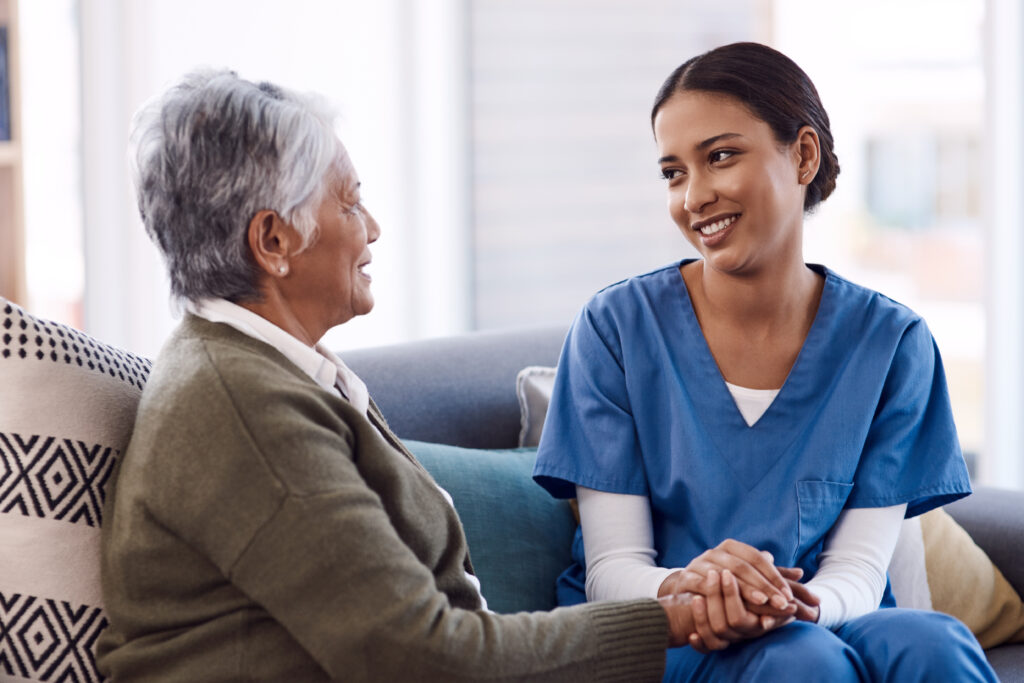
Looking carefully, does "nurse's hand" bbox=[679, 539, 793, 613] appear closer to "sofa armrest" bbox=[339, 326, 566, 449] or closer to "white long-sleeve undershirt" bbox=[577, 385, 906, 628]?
"white long-sleeve undershirt" bbox=[577, 385, 906, 628]

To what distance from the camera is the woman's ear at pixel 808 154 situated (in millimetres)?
1521

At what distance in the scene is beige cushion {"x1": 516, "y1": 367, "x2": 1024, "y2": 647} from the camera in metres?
1.76

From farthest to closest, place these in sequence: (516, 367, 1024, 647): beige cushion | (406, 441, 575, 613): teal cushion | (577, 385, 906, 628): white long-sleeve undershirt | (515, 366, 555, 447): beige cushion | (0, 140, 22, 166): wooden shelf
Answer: (0, 140, 22, 166): wooden shelf → (515, 366, 555, 447): beige cushion → (516, 367, 1024, 647): beige cushion → (406, 441, 575, 613): teal cushion → (577, 385, 906, 628): white long-sleeve undershirt

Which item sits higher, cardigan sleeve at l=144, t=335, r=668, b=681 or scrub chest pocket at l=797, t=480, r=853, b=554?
cardigan sleeve at l=144, t=335, r=668, b=681

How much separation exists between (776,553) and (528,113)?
2.17m

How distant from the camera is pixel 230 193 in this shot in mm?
1138

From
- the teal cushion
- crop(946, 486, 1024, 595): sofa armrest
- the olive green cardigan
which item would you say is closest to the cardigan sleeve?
the olive green cardigan

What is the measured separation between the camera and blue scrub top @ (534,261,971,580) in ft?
4.89

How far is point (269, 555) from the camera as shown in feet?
3.38

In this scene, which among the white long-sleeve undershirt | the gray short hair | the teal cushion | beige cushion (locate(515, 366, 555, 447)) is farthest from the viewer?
beige cushion (locate(515, 366, 555, 447))

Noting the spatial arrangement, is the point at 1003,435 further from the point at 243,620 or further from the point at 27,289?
the point at 27,289

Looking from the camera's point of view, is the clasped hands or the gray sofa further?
the gray sofa

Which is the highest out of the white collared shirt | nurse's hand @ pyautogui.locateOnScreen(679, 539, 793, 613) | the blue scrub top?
the white collared shirt

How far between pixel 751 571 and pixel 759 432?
272 millimetres
